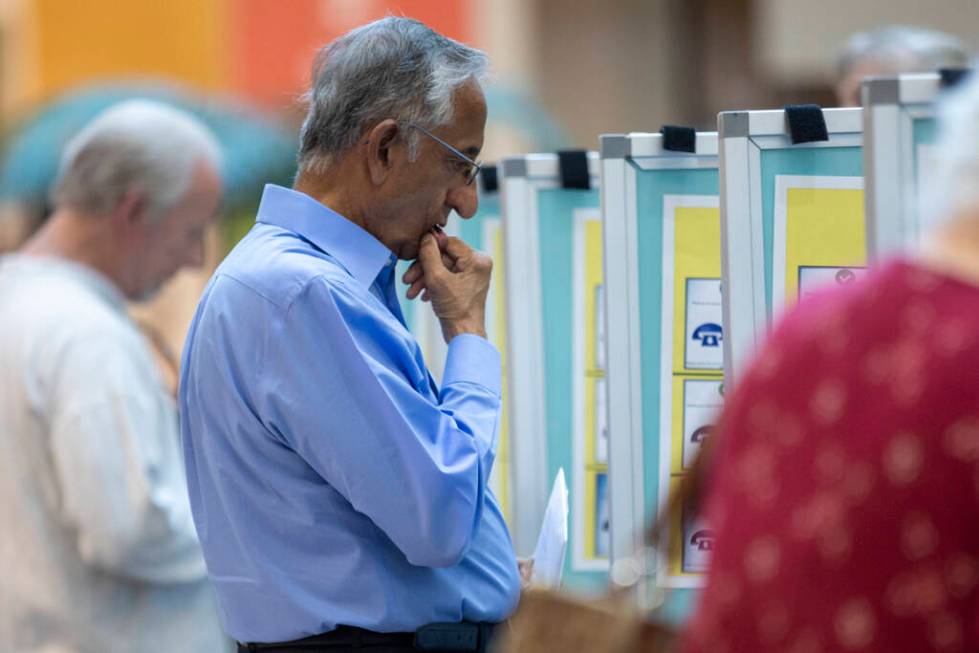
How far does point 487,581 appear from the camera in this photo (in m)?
2.25

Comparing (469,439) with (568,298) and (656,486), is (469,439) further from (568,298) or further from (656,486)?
(568,298)

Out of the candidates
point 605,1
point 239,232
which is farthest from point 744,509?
point 605,1

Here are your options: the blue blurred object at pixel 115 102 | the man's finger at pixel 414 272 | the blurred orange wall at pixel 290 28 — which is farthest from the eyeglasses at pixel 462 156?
the blurred orange wall at pixel 290 28

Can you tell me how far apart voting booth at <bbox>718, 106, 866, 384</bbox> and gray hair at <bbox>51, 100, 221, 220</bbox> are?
166 cm

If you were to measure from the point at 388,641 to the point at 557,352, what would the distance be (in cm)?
99

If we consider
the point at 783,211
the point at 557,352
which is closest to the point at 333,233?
the point at 783,211

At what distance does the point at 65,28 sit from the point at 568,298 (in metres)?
7.36

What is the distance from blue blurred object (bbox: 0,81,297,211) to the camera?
22.1 ft

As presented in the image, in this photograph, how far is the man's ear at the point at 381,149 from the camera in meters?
2.19

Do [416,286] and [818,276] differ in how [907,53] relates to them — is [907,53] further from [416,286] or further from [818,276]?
[416,286]

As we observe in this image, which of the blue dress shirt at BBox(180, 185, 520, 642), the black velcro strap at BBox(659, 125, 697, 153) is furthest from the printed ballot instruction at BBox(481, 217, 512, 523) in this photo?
the blue dress shirt at BBox(180, 185, 520, 642)

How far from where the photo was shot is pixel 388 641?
214 cm

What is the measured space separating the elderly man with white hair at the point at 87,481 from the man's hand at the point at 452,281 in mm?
1079

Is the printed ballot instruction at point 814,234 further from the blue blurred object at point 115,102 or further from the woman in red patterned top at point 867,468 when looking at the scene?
the blue blurred object at point 115,102
